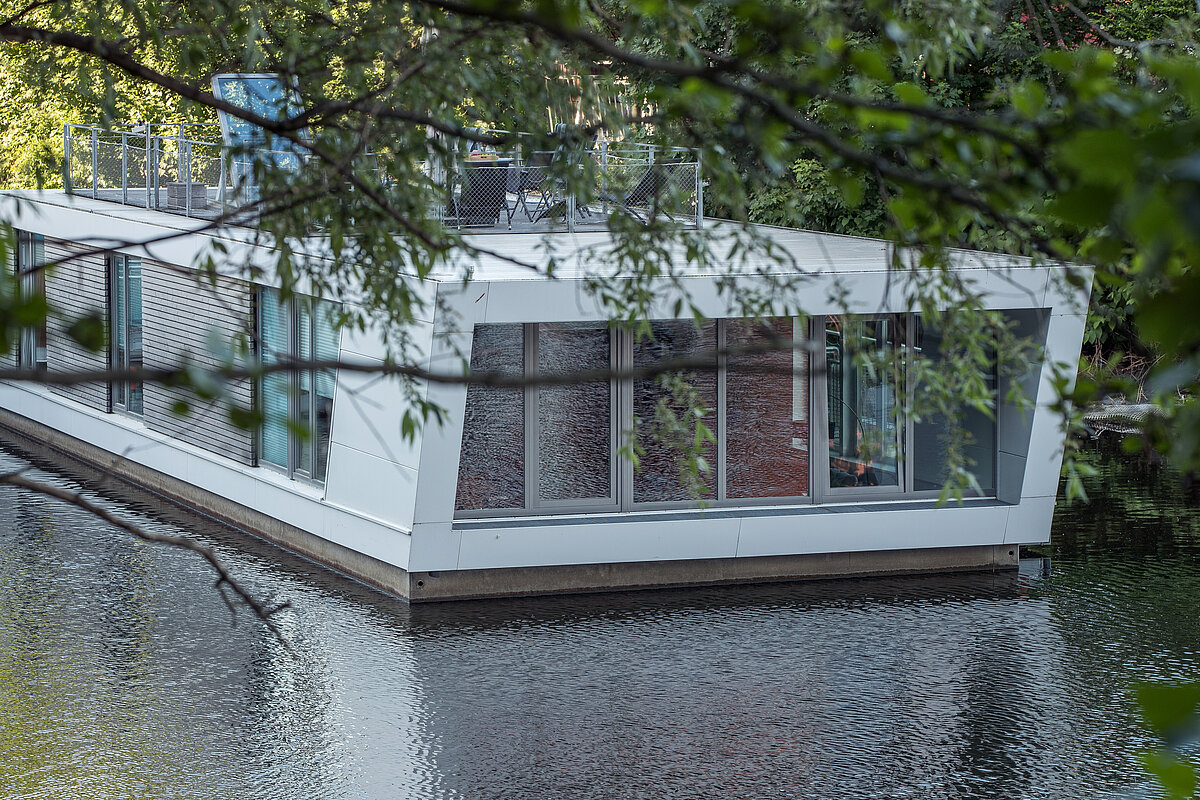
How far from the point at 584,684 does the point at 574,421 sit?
3339 mm

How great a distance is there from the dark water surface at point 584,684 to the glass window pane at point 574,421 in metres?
1.11

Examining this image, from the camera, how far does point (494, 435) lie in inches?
495

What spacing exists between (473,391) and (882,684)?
450cm

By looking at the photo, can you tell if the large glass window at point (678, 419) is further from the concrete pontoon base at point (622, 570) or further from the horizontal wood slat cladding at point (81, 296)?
the horizontal wood slat cladding at point (81, 296)

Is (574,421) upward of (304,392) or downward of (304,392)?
downward

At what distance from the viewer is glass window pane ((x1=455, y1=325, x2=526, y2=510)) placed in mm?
12492

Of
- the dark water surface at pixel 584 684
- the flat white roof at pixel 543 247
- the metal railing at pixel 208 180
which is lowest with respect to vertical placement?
the dark water surface at pixel 584 684

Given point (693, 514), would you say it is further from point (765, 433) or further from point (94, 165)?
point (94, 165)

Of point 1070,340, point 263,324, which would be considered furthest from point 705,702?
point 263,324

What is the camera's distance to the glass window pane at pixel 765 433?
515 inches

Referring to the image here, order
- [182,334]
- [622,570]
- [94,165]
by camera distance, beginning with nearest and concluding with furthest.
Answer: [622,570]
[182,334]
[94,165]

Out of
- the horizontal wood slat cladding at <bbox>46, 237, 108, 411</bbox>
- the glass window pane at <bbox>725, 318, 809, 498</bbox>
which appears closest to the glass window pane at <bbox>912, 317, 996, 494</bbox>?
the glass window pane at <bbox>725, 318, 809, 498</bbox>

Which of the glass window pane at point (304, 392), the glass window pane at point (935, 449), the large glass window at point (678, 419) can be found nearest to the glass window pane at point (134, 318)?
the glass window pane at point (304, 392)

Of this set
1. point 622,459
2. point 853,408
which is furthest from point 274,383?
point 853,408
